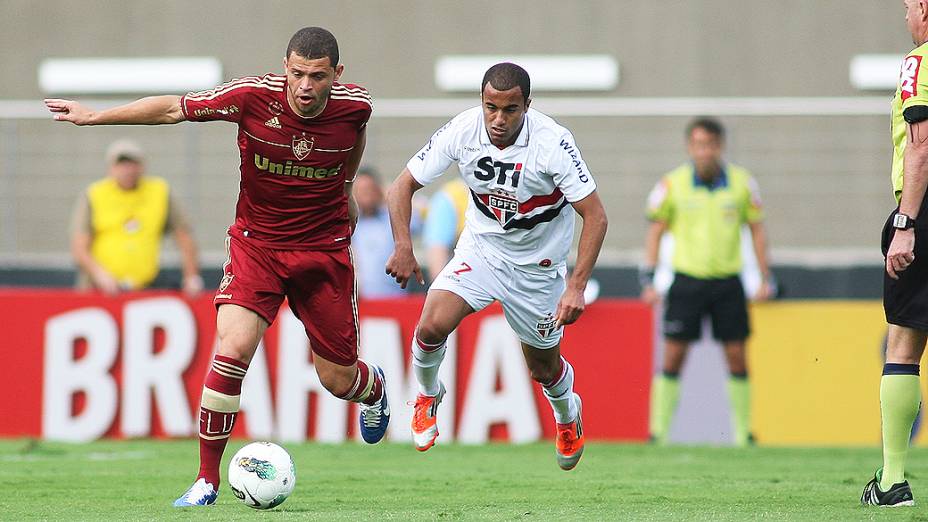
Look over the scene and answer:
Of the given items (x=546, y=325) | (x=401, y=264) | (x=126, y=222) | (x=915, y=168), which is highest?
(x=915, y=168)

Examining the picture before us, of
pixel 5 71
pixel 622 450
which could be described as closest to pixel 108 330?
pixel 622 450

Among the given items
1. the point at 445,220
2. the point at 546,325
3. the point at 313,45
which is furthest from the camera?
the point at 445,220

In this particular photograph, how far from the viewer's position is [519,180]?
8031mm

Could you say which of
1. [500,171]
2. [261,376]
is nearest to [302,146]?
[500,171]

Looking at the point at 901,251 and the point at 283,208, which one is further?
the point at 283,208

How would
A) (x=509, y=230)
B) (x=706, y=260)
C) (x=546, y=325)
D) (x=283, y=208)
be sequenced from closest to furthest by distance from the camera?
(x=283, y=208), (x=509, y=230), (x=546, y=325), (x=706, y=260)

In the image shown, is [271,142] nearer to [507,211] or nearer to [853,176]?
[507,211]

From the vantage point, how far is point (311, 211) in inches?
316

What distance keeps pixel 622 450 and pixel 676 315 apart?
1213mm

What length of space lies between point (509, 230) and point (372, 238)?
18.4 ft

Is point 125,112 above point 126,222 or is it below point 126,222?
above

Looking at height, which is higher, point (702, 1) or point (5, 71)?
point (702, 1)

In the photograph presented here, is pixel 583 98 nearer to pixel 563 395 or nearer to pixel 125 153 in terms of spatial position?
pixel 125 153

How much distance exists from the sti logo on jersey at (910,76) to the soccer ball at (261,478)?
134 inches
